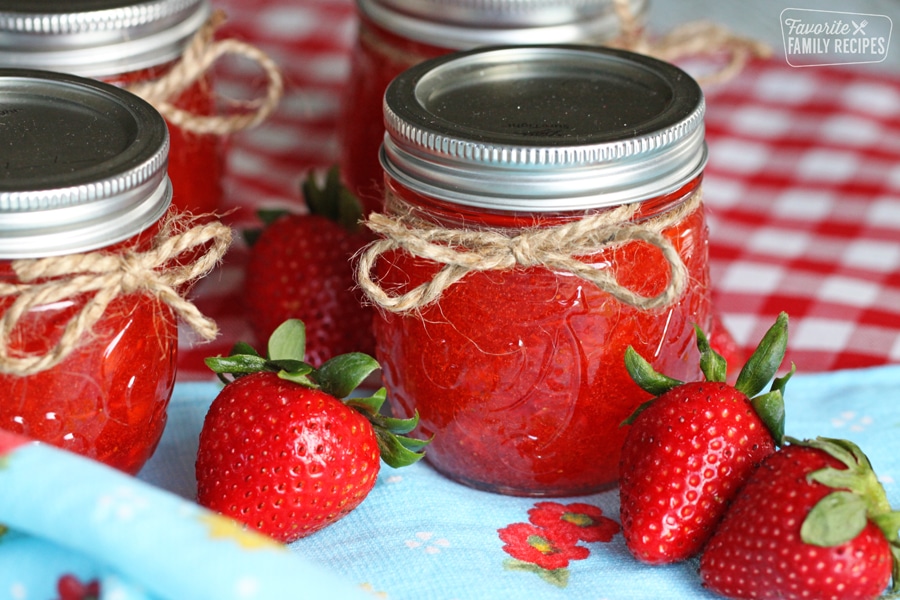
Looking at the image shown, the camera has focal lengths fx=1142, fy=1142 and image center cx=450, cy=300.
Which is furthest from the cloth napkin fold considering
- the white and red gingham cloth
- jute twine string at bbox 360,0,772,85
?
jute twine string at bbox 360,0,772,85

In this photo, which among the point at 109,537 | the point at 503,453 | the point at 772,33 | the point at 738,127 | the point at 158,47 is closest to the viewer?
the point at 109,537

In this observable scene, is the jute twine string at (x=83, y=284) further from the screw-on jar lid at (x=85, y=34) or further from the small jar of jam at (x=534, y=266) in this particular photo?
the screw-on jar lid at (x=85, y=34)

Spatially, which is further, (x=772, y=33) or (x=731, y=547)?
(x=772, y=33)

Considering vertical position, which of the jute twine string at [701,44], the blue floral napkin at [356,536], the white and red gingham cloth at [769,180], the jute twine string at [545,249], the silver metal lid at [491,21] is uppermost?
the silver metal lid at [491,21]

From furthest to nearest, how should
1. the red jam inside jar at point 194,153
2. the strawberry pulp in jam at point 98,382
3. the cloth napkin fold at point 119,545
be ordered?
the red jam inside jar at point 194,153
the strawberry pulp in jam at point 98,382
the cloth napkin fold at point 119,545

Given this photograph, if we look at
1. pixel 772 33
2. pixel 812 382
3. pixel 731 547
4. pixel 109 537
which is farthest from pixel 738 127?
pixel 109 537

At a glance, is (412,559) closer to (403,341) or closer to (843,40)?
(403,341)

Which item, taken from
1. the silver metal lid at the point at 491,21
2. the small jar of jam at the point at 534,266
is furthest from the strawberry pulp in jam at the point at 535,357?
the silver metal lid at the point at 491,21
